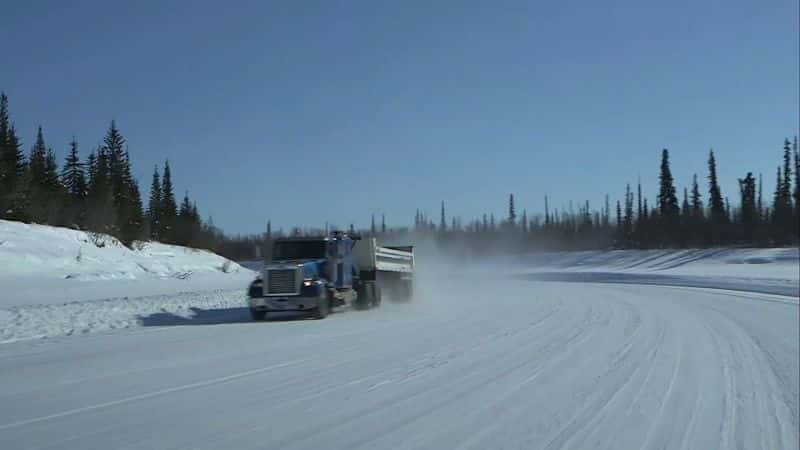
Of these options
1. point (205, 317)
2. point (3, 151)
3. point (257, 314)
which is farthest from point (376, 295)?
point (3, 151)

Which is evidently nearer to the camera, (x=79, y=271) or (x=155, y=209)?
(x=79, y=271)

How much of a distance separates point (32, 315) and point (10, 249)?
13621mm

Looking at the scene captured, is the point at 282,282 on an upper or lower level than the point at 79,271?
lower

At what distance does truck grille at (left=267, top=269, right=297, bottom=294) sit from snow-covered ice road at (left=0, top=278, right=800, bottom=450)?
2745 millimetres

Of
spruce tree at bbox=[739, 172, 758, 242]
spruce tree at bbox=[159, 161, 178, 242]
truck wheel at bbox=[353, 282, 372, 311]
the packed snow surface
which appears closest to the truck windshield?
the packed snow surface

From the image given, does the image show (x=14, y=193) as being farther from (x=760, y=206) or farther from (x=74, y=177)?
(x=760, y=206)

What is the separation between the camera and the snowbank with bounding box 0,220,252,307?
26.7 m

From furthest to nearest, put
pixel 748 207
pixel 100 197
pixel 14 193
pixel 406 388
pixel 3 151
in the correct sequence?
1. pixel 748 207
2. pixel 100 197
3. pixel 3 151
4. pixel 14 193
5. pixel 406 388

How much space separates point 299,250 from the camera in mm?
Result: 22469

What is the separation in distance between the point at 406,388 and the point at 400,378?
Result: 75 centimetres

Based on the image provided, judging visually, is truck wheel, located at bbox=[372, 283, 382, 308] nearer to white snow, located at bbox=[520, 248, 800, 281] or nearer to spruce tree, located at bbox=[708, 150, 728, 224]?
white snow, located at bbox=[520, 248, 800, 281]

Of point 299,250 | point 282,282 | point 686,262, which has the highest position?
point 299,250

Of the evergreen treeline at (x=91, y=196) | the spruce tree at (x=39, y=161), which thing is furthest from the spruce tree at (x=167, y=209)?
the spruce tree at (x=39, y=161)

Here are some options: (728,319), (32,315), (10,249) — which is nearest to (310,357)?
(32,315)
